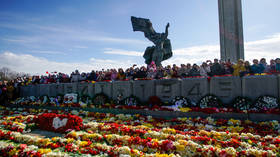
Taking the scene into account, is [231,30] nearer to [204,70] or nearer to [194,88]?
[204,70]

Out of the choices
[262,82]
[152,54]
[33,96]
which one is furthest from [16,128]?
[152,54]

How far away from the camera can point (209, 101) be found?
12039 mm

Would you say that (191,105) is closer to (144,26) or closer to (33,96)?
(144,26)

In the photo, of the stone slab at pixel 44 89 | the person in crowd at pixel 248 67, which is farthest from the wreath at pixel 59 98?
the person in crowd at pixel 248 67

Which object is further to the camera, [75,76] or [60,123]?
[75,76]

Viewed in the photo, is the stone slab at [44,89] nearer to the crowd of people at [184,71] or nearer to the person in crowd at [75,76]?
the crowd of people at [184,71]

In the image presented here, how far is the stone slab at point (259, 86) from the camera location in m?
10.5

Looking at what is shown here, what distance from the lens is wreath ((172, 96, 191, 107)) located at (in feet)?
41.8

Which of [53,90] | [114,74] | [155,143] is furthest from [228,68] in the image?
[53,90]

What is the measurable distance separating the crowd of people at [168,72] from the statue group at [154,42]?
25.1ft

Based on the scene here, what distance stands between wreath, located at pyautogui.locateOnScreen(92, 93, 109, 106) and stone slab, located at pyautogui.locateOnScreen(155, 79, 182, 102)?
14.3 ft

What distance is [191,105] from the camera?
12594 mm

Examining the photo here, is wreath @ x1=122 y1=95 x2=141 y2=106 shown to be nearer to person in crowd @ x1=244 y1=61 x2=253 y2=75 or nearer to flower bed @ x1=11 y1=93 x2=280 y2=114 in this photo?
flower bed @ x1=11 y1=93 x2=280 y2=114

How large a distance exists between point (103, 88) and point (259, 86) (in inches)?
432
